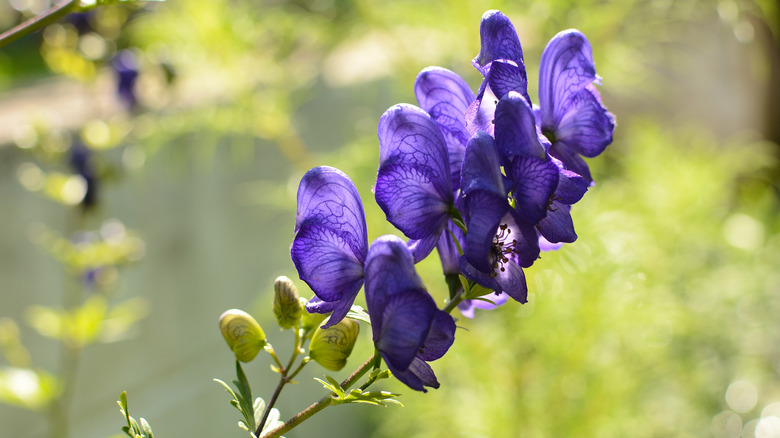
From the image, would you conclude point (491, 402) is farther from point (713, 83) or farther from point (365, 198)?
point (713, 83)

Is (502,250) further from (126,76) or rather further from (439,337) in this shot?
(126,76)

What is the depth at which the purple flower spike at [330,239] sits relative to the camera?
246mm

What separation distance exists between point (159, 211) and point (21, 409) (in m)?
0.43

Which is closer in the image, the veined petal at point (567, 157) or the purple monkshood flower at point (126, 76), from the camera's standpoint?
the veined petal at point (567, 157)

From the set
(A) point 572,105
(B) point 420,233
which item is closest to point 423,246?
(B) point 420,233

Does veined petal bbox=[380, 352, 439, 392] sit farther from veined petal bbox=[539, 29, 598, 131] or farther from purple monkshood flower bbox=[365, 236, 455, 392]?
veined petal bbox=[539, 29, 598, 131]

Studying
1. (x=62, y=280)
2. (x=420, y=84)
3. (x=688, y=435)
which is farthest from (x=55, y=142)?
(x=688, y=435)

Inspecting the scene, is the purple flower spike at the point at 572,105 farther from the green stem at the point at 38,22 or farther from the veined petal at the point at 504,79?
the green stem at the point at 38,22

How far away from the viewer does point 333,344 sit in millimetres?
254

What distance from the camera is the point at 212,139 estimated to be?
123 cm

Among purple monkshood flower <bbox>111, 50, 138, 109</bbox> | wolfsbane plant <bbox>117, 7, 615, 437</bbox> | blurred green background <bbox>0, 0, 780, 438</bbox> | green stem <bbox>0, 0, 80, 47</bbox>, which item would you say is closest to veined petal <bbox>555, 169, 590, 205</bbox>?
wolfsbane plant <bbox>117, 7, 615, 437</bbox>

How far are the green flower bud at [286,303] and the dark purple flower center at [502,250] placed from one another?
0.08m

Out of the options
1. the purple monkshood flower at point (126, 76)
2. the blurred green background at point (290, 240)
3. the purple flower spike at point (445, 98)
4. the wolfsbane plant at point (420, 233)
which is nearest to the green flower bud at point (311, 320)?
the wolfsbane plant at point (420, 233)

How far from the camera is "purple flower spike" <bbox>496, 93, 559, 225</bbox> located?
0.75 ft
